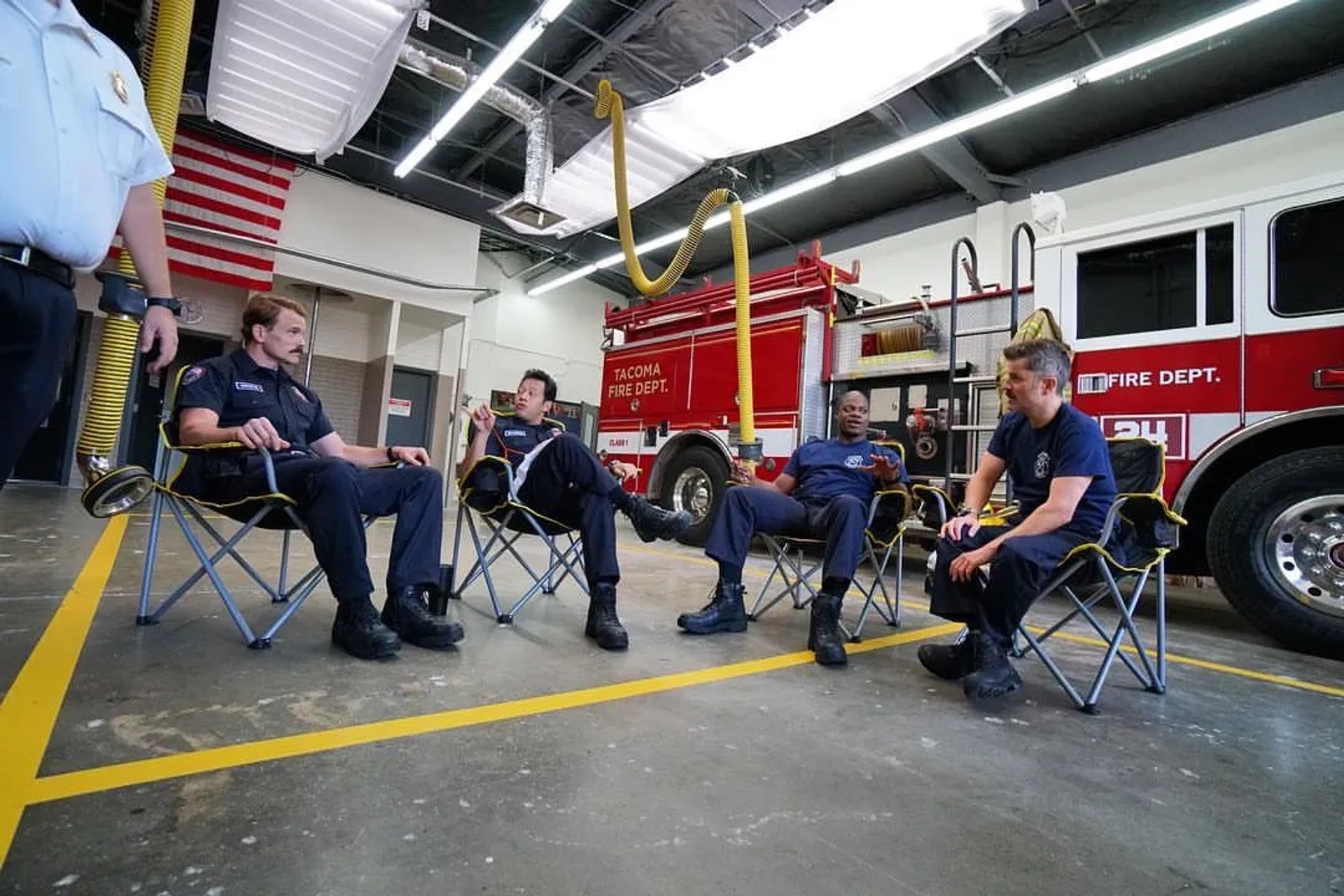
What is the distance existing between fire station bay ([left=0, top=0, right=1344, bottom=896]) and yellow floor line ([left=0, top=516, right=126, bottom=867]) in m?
0.01

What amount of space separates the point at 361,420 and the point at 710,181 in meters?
6.70

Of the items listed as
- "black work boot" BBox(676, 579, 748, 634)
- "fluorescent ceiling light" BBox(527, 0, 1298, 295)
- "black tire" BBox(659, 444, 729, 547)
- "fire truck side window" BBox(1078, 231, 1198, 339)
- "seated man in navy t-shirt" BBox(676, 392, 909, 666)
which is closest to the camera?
"seated man in navy t-shirt" BBox(676, 392, 909, 666)

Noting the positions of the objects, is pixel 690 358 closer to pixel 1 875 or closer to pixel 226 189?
pixel 1 875

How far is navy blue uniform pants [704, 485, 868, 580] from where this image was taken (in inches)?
104

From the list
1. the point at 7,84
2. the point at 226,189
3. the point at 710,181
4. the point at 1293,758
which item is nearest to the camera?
the point at 7,84

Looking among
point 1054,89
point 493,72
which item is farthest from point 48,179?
point 1054,89

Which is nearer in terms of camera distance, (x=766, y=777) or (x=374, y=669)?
(x=766, y=777)

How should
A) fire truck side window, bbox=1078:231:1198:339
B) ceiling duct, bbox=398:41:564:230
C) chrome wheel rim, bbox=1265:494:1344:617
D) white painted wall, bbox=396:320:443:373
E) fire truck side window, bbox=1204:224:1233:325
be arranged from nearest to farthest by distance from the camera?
chrome wheel rim, bbox=1265:494:1344:617
fire truck side window, bbox=1204:224:1233:325
fire truck side window, bbox=1078:231:1198:339
ceiling duct, bbox=398:41:564:230
white painted wall, bbox=396:320:443:373

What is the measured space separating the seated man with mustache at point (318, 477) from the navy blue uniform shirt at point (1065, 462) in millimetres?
2149

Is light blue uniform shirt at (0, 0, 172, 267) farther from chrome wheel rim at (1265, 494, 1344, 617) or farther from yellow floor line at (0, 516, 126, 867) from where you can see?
chrome wheel rim at (1265, 494, 1344, 617)

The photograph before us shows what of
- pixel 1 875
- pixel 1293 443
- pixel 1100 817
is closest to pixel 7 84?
pixel 1 875

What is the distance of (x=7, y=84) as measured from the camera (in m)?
1.12

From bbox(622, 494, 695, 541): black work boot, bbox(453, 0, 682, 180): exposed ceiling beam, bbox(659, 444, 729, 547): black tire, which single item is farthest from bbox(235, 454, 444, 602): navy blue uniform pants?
bbox(453, 0, 682, 180): exposed ceiling beam

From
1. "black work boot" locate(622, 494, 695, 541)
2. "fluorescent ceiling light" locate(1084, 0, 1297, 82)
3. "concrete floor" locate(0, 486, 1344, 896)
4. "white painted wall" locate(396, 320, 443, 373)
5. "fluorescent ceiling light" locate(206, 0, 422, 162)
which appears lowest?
"concrete floor" locate(0, 486, 1344, 896)
